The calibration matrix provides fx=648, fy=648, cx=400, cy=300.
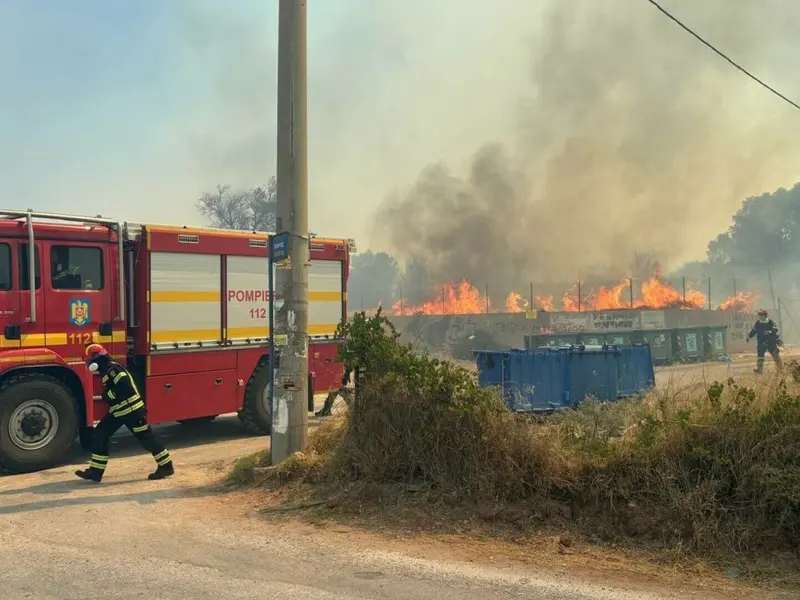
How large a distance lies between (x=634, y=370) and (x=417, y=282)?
112 ft

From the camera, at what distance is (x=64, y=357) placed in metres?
7.57

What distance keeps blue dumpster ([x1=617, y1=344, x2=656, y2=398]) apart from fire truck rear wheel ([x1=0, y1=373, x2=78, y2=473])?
8.05m

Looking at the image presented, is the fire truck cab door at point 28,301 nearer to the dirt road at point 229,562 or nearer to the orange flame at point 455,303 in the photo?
the dirt road at point 229,562

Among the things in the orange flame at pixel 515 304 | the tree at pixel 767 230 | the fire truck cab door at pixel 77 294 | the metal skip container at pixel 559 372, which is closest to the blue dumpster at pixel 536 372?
the metal skip container at pixel 559 372

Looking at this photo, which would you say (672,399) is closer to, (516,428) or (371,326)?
(516,428)

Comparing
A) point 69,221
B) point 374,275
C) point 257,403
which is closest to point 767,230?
point 374,275

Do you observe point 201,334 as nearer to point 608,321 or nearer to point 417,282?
point 608,321

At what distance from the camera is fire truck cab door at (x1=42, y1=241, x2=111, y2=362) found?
7.59m

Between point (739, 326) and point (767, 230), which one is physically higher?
point (767, 230)

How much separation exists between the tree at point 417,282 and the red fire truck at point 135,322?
28.8 meters

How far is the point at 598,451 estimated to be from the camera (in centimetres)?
529

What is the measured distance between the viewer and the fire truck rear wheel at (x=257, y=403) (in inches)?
363

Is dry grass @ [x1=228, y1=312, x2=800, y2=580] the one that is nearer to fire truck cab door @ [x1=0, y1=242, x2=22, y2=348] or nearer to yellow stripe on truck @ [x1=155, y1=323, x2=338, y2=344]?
yellow stripe on truck @ [x1=155, y1=323, x2=338, y2=344]

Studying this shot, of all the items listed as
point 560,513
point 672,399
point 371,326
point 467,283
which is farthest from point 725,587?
point 467,283
